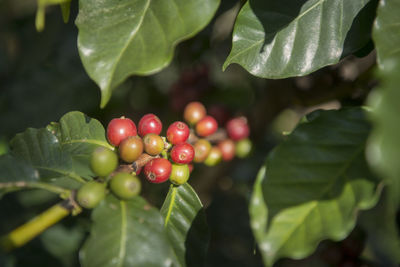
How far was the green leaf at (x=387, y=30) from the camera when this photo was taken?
1.12 m

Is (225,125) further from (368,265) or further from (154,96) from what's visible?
(368,265)

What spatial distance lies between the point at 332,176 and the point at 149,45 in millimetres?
711

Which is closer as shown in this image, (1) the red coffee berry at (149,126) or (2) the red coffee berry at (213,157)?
(1) the red coffee berry at (149,126)

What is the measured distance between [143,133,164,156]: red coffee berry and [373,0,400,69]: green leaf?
0.77 metres

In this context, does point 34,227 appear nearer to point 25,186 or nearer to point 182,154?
point 25,186

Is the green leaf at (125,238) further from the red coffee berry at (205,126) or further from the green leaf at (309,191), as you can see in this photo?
the red coffee berry at (205,126)

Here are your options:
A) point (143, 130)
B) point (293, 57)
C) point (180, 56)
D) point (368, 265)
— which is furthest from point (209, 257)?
point (293, 57)

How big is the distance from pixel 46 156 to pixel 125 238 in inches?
18.2

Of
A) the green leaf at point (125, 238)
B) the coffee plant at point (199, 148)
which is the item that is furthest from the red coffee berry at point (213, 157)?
the green leaf at point (125, 238)

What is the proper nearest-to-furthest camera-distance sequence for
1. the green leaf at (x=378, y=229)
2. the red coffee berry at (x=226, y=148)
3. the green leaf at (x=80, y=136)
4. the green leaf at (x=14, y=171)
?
the green leaf at (x=14, y=171) < the green leaf at (x=80, y=136) < the red coffee berry at (x=226, y=148) < the green leaf at (x=378, y=229)

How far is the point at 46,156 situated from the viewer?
4.36 ft

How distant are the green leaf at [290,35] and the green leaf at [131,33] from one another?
9.0 inches

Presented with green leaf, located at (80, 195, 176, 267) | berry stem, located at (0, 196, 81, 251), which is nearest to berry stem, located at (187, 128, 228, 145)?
green leaf, located at (80, 195, 176, 267)

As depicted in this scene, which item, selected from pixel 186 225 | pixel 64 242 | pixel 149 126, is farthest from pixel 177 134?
pixel 64 242
